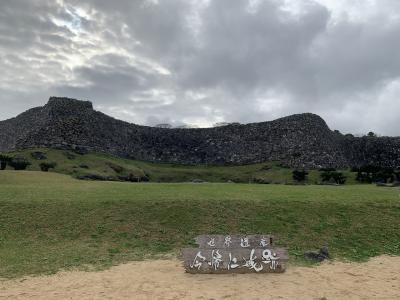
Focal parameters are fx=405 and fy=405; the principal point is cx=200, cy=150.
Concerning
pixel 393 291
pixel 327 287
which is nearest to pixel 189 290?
pixel 327 287

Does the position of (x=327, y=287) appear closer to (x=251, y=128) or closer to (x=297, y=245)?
(x=297, y=245)

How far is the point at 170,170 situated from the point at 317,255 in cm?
5132

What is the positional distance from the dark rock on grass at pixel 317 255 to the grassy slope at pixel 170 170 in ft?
109

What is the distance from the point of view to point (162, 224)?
19.1m

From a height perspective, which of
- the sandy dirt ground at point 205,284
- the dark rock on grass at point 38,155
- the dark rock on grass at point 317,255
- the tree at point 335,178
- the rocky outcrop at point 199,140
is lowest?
the sandy dirt ground at point 205,284

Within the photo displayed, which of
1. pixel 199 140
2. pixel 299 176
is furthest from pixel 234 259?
pixel 199 140

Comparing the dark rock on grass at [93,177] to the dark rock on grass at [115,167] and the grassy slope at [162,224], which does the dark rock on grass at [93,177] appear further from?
the grassy slope at [162,224]

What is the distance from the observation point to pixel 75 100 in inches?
2923

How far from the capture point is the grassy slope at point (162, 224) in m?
16.1

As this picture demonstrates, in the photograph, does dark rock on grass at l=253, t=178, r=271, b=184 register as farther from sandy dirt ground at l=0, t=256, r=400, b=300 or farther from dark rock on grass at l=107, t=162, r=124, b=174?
sandy dirt ground at l=0, t=256, r=400, b=300

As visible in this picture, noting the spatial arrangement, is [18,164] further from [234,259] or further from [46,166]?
[234,259]

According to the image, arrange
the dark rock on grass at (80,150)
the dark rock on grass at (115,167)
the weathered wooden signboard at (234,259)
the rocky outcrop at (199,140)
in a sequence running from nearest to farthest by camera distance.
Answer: the weathered wooden signboard at (234,259) < the dark rock on grass at (115,167) < the dark rock on grass at (80,150) < the rocky outcrop at (199,140)

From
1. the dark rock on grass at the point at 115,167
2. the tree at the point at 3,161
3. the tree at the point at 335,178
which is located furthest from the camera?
the dark rock on grass at the point at 115,167

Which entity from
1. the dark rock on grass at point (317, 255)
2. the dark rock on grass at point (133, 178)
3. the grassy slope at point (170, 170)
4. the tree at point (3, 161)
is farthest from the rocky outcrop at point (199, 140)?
the dark rock on grass at point (317, 255)
